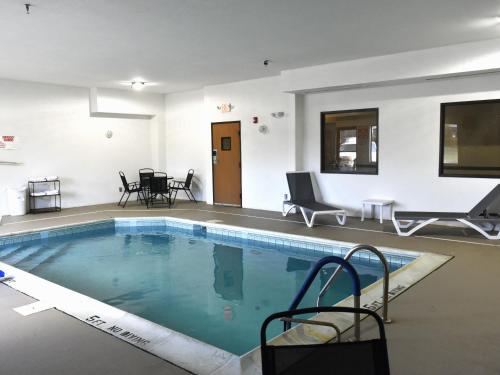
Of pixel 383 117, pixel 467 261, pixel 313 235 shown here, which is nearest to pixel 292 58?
pixel 383 117

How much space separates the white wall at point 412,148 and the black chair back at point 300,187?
0.48 m

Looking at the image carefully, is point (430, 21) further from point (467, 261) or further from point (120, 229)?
point (120, 229)

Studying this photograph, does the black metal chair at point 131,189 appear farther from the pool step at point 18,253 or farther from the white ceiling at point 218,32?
the pool step at point 18,253

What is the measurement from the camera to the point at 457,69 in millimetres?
5984

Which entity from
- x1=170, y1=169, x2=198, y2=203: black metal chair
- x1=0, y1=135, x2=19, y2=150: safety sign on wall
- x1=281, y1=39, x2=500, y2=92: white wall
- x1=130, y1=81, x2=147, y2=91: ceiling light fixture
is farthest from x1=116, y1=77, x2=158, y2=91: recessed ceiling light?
x1=281, y1=39, x2=500, y2=92: white wall

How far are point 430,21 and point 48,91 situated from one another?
7465mm

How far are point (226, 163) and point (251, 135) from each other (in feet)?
3.15

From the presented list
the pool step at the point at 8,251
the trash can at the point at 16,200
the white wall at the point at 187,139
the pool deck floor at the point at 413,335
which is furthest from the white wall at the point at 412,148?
the trash can at the point at 16,200

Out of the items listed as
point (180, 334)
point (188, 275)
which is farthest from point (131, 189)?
point (180, 334)

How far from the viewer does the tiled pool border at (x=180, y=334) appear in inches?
103

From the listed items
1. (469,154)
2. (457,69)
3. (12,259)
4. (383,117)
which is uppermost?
(457,69)

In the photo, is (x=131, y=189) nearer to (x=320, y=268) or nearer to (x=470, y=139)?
(x=470, y=139)

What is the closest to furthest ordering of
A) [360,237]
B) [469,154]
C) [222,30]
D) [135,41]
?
[222,30] → [135,41] → [360,237] → [469,154]

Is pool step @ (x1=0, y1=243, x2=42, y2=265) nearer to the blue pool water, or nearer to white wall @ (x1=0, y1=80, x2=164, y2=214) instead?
the blue pool water
